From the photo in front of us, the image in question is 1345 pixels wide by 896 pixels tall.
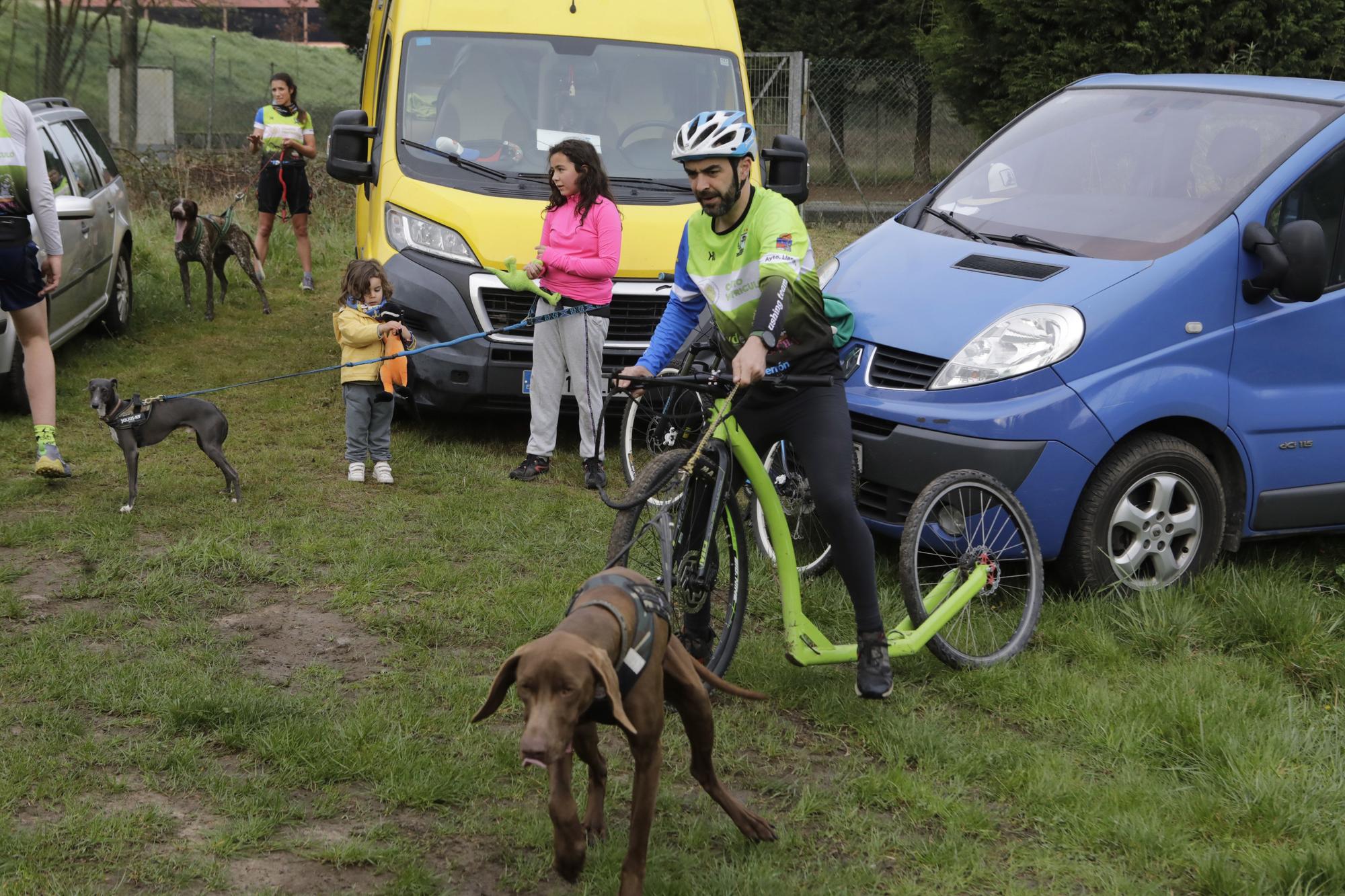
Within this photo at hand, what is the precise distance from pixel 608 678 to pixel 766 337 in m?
1.54

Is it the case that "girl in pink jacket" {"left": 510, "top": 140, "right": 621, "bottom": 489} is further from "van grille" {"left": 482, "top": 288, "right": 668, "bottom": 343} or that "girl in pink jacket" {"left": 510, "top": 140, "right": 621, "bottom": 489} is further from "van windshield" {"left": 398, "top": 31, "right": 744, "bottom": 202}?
"van windshield" {"left": 398, "top": 31, "right": 744, "bottom": 202}

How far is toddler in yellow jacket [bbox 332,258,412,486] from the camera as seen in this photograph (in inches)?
282

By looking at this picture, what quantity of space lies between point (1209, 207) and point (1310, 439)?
3.44 feet

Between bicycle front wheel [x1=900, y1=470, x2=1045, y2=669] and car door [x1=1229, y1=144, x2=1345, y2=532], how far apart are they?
112 cm

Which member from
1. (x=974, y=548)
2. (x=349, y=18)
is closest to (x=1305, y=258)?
(x=974, y=548)

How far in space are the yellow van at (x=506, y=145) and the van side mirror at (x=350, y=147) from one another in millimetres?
11

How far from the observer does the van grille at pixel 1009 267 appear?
17.9 feet

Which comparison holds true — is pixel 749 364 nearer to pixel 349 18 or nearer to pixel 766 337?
pixel 766 337

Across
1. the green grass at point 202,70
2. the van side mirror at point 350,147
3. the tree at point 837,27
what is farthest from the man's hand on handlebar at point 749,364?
the green grass at point 202,70

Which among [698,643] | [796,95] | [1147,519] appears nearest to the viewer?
[698,643]

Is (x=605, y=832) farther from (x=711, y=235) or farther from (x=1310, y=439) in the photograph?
(x=1310, y=439)

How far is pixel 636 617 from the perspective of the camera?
10.5 ft

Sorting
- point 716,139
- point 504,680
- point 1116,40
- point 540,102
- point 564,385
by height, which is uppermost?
point 1116,40

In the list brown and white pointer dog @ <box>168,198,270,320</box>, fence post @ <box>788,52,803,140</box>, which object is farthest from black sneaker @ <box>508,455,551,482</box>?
fence post @ <box>788,52,803,140</box>
